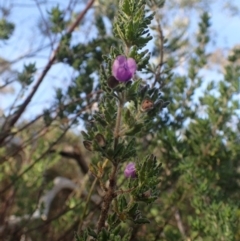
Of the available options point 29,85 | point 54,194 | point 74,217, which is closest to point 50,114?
point 29,85

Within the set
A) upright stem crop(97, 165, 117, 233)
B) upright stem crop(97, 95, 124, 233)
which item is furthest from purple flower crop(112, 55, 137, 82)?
upright stem crop(97, 165, 117, 233)

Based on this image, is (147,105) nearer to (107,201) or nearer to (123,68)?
(123,68)

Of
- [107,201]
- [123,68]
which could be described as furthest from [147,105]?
[107,201]

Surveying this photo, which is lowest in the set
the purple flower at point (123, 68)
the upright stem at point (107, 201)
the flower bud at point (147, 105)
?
the upright stem at point (107, 201)

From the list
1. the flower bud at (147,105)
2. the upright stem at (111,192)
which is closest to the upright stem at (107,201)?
the upright stem at (111,192)

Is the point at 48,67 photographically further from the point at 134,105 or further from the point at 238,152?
the point at 134,105

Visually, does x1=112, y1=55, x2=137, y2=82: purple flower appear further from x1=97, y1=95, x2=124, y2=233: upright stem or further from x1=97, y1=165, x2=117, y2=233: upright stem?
x1=97, y1=165, x2=117, y2=233: upright stem

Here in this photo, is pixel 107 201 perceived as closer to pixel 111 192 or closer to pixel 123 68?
pixel 111 192

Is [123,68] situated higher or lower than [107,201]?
higher

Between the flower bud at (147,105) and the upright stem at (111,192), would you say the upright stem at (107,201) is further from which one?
the flower bud at (147,105)
